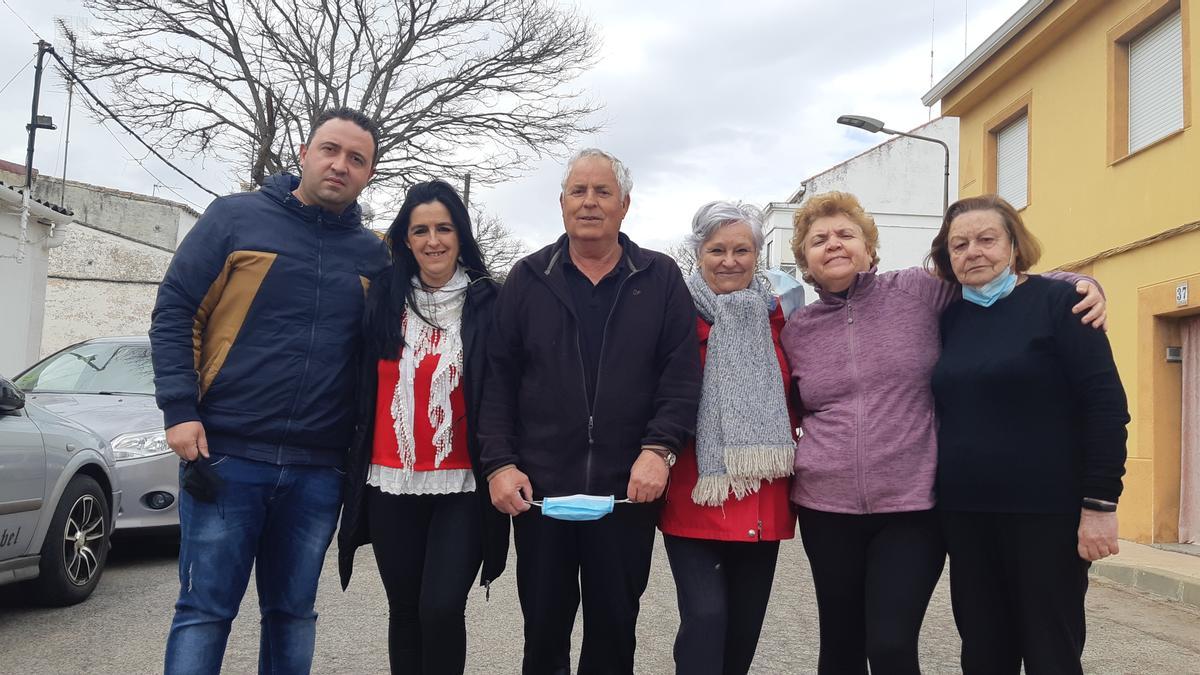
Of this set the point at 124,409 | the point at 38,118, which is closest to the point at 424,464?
the point at 124,409

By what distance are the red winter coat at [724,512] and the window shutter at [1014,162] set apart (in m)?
10.9

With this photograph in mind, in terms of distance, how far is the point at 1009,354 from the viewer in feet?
9.81

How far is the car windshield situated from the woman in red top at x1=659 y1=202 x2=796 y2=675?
569 cm

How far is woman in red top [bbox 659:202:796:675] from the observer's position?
10.5 feet

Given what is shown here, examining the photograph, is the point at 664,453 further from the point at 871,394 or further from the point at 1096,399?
the point at 1096,399

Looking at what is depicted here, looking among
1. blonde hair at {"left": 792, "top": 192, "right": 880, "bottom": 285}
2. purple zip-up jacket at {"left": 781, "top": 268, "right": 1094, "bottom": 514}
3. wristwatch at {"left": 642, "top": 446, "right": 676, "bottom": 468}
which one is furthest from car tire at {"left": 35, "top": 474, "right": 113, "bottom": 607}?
blonde hair at {"left": 792, "top": 192, "right": 880, "bottom": 285}

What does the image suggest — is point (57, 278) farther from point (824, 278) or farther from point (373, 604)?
point (824, 278)

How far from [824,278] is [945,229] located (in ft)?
1.47

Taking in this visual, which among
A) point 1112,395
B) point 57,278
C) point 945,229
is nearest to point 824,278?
point 945,229

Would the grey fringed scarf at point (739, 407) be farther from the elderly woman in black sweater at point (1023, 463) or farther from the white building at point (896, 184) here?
the white building at point (896, 184)

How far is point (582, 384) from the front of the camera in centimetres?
314

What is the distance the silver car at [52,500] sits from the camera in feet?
16.7

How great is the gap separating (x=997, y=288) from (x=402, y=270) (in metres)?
2.05

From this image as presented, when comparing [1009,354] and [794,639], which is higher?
[1009,354]
